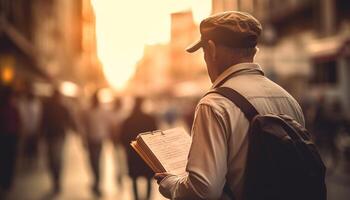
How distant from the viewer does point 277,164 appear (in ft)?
8.46

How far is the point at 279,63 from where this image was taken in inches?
714

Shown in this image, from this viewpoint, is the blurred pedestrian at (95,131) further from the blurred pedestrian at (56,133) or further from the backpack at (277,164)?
the backpack at (277,164)

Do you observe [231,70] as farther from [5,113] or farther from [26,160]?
[26,160]

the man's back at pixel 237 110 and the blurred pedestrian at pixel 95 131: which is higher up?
the man's back at pixel 237 110

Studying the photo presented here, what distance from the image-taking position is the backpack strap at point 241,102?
2.71 meters

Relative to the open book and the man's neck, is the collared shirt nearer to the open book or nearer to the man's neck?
the man's neck

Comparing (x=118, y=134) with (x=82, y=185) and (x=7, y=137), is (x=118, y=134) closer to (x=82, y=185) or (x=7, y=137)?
(x=82, y=185)

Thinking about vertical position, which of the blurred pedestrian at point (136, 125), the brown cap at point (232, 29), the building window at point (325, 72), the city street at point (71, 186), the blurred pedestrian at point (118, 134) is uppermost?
the brown cap at point (232, 29)

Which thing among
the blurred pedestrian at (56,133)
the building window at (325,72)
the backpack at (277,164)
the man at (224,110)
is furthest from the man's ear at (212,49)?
the building window at (325,72)

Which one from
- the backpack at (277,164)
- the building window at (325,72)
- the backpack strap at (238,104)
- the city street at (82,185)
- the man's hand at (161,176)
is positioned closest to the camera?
the backpack at (277,164)

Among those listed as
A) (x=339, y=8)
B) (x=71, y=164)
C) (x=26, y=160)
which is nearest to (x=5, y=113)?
(x=71, y=164)

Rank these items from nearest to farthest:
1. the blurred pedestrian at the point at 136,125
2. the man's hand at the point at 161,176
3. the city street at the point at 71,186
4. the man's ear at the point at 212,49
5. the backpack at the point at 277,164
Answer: the backpack at the point at 277,164 → the man's ear at the point at 212,49 → the man's hand at the point at 161,176 → the blurred pedestrian at the point at 136,125 → the city street at the point at 71,186

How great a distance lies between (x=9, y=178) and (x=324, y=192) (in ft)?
32.7

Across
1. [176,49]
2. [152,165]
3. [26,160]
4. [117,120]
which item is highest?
[152,165]
